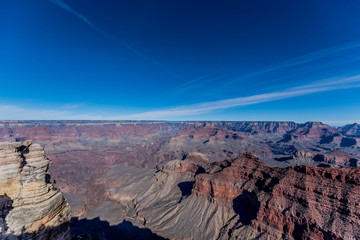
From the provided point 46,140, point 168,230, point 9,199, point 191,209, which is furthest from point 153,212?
point 46,140

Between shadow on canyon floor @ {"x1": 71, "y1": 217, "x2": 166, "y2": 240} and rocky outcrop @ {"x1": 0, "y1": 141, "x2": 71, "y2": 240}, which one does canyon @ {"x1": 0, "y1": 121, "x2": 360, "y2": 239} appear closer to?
shadow on canyon floor @ {"x1": 71, "y1": 217, "x2": 166, "y2": 240}

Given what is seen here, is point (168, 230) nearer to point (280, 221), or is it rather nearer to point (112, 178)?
point (280, 221)

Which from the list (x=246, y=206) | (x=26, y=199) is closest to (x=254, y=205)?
(x=246, y=206)

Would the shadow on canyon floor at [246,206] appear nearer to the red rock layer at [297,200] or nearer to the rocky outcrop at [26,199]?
the red rock layer at [297,200]

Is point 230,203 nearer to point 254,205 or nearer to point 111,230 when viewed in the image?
point 254,205

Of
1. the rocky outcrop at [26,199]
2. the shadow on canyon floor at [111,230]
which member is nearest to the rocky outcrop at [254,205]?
the shadow on canyon floor at [111,230]

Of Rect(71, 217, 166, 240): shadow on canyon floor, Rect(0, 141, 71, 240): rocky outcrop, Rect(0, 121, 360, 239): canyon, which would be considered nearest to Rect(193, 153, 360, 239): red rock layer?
Rect(0, 121, 360, 239): canyon
